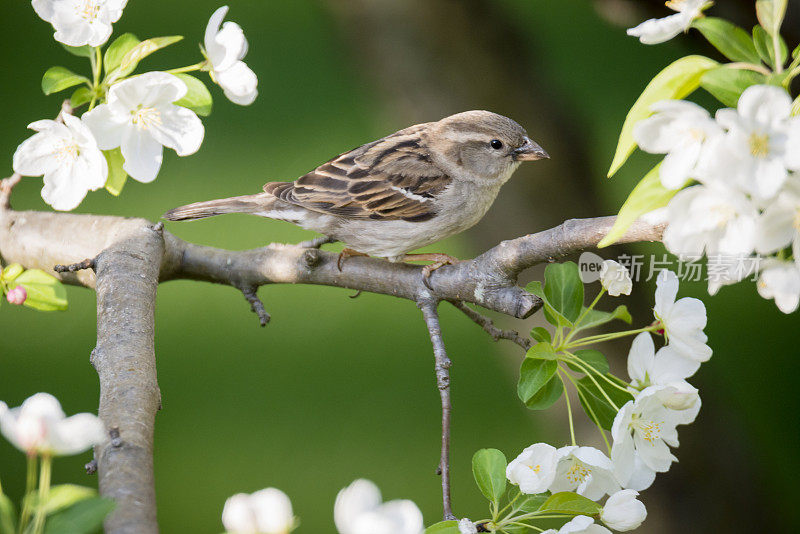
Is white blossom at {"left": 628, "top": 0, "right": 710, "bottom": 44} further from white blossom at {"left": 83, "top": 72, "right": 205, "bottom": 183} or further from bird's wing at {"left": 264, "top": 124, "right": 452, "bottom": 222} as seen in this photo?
bird's wing at {"left": 264, "top": 124, "right": 452, "bottom": 222}

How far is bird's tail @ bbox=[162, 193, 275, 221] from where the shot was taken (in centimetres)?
192

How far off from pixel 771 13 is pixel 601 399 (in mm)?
619

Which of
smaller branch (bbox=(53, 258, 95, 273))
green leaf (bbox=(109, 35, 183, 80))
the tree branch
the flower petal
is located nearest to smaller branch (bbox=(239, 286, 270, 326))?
the tree branch

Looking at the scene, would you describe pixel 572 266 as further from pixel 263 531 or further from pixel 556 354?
pixel 263 531

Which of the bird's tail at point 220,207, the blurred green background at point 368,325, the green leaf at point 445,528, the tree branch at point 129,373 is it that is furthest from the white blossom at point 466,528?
the blurred green background at point 368,325

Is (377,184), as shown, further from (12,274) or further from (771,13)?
(771,13)

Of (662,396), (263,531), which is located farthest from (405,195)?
(263,531)

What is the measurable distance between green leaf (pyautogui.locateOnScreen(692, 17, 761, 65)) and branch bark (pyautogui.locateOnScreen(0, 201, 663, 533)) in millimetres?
332

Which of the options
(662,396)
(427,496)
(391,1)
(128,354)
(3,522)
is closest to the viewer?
(3,522)

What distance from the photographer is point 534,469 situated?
108 centimetres

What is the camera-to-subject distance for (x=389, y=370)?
4621 millimetres

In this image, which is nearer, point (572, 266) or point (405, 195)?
point (572, 266)

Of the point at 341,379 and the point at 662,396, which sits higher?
the point at 341,379

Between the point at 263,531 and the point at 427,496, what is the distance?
3162mm
